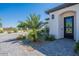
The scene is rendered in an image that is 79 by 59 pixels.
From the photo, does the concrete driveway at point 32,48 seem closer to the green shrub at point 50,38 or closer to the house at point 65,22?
the green shrub at point 50,38

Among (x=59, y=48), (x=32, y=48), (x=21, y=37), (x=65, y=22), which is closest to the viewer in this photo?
(x=59, y=48)

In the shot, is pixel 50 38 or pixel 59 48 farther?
pixel 50 38

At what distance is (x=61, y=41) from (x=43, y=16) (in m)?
1.84

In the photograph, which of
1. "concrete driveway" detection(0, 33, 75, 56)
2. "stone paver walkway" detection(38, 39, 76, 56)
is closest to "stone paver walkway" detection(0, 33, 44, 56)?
"concrete driveway" detection(0, 33, 75, 56)

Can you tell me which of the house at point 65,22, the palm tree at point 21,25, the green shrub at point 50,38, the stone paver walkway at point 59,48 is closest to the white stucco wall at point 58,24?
the house at point 65,22

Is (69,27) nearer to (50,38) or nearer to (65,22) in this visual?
(65,22)

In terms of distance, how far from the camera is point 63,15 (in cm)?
1088

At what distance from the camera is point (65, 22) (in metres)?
10.9

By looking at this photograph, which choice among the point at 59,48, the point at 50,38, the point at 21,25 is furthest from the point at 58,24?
the point at 21,25

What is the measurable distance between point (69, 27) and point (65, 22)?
0.43 metres

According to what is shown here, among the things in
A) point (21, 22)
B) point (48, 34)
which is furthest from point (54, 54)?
point (21, 22)

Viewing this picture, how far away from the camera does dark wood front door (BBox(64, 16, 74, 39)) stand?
1037 centimetres

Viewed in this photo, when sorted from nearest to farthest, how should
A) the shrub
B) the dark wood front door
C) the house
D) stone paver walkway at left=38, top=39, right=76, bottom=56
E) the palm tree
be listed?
stone paver walkway at left=38, top=39, right=76, bottom=56
the palm tree
the shrub
the house
the dark wood front door

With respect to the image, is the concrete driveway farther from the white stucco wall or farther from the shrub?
the white stucco wall
